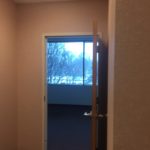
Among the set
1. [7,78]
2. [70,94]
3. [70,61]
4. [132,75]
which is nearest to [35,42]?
[7,78]

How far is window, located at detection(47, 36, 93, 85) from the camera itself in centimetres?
800

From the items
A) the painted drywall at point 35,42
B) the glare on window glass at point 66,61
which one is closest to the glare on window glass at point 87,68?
the glare on window glass at point 66,61

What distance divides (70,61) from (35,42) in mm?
4516

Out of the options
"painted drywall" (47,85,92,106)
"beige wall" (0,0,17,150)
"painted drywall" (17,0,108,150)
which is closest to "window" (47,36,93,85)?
"painted drywall" (47,85,92,106)

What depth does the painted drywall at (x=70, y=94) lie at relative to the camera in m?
8.05

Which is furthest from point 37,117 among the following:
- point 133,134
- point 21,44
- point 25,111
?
point 133,134

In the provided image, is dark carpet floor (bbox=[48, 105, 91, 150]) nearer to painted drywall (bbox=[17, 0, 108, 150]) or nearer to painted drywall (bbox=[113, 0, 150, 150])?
painted drywall (bbox=[17, 0, 108, 150])

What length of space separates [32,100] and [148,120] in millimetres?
3117

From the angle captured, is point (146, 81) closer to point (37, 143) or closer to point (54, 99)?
point (37, 143)

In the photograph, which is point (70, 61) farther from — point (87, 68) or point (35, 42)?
point (35, 42)

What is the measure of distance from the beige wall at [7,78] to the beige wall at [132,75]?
2.77m

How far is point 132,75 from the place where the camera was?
692mm

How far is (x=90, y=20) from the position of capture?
11.1ft

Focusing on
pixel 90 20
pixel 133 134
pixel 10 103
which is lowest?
pixel 10 103
